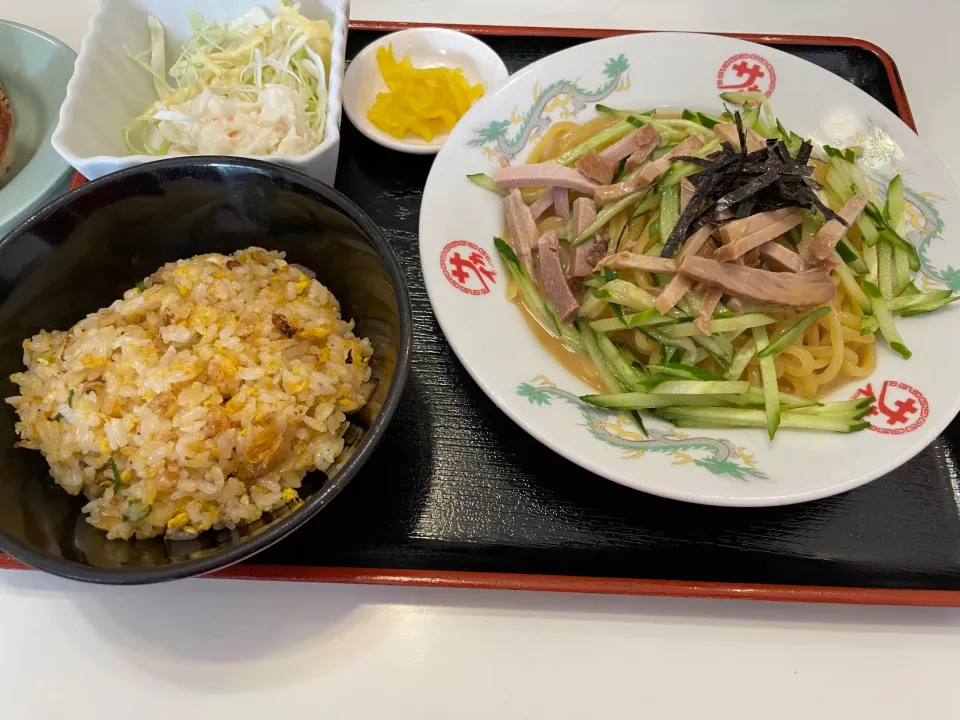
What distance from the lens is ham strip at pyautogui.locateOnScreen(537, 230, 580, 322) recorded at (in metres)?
1.66

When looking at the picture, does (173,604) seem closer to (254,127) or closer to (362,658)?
(362,658)

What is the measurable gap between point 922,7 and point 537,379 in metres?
2.60

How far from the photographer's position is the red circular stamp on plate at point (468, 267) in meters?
1.62

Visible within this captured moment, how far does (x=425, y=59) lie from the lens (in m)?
2.29

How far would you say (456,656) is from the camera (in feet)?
4.68

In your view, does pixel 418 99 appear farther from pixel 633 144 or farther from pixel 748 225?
pixel 748 225

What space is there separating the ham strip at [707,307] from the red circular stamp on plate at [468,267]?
0.53 m

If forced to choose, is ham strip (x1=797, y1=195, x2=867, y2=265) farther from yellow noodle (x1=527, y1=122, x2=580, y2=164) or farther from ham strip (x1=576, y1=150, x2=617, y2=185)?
yellow noodle (x1=527, y1=122, x2=580, y2=164)

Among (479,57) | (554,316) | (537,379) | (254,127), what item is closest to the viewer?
A: (537,379)

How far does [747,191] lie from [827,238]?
25 cm

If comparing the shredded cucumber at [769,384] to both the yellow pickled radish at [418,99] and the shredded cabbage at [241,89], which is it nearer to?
the yellow pickled radish at [418,99]

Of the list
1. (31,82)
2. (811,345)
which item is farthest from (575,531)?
(31,82)

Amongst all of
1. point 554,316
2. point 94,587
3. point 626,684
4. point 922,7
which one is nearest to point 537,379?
point 554,316

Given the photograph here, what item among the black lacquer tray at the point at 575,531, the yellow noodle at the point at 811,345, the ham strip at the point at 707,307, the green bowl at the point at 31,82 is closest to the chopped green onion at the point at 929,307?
the yellow noodle at the point at 811,345
